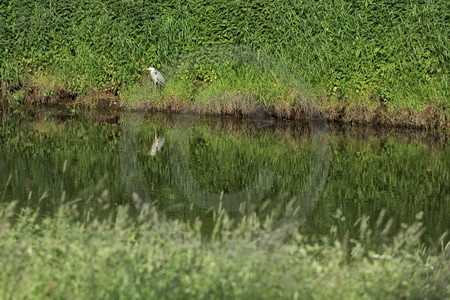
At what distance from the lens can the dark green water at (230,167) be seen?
9.71 metres

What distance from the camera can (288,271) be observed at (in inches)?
224

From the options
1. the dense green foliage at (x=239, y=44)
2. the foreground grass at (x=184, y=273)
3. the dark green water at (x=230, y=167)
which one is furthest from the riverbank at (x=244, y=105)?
the foreground grass at (x=184, y=273)

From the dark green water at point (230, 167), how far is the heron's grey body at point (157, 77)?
0.62 metres

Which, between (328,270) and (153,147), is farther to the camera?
(153,147)

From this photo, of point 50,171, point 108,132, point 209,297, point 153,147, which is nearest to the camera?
point 209,297

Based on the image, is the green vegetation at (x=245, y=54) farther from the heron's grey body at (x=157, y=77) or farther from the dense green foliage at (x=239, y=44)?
the heron's grey body at (x=157, y=77)

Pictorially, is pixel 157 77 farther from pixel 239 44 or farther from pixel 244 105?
pixel 239 44

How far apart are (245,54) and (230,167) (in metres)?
5.21

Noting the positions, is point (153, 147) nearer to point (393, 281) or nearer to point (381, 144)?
point (381, 144)

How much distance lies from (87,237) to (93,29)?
12.5 meters

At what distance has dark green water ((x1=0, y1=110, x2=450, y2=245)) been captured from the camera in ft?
31.9

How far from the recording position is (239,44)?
17234mm

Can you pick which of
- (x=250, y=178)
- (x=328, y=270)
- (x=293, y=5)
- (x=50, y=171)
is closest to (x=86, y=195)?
(x=50, y=171)

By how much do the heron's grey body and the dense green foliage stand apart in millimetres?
425
